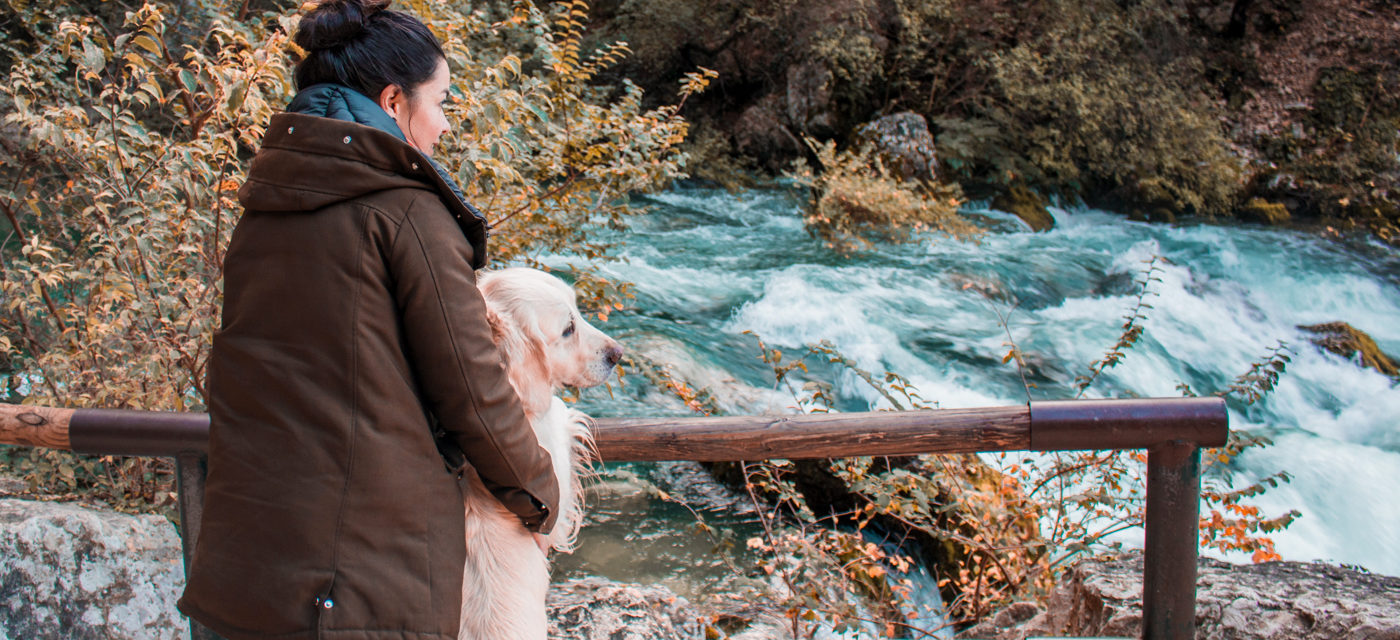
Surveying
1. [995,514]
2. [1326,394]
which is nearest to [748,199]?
[1326,394]

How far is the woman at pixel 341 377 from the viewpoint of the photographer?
1.37 metres

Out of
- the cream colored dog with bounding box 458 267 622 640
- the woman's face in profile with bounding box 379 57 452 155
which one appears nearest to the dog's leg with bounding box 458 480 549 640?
the cream colored dog with bounding box 458 267 622 640

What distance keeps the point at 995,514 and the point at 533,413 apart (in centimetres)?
330

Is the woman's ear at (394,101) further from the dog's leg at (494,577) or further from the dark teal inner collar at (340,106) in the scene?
the dog's leg at (494,577)

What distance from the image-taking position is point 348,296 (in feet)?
4.48

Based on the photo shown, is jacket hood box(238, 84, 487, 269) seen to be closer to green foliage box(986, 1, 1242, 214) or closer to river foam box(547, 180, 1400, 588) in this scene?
river foam box(547, 180, 1400, 588)

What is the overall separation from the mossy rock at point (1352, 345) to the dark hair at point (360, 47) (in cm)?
935

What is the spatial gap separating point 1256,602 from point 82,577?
133 inches

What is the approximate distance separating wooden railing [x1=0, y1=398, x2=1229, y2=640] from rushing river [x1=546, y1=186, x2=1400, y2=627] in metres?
2.71

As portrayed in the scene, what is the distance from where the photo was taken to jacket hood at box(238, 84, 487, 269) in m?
1.35

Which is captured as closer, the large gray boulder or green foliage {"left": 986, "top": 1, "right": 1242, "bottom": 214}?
the large gray boulder

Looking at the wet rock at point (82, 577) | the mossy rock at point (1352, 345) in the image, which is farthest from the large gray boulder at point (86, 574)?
the mossy rock at point (1352, 345)

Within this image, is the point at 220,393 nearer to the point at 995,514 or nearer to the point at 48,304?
the point at 48,304

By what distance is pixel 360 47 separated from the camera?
1.49 meters
